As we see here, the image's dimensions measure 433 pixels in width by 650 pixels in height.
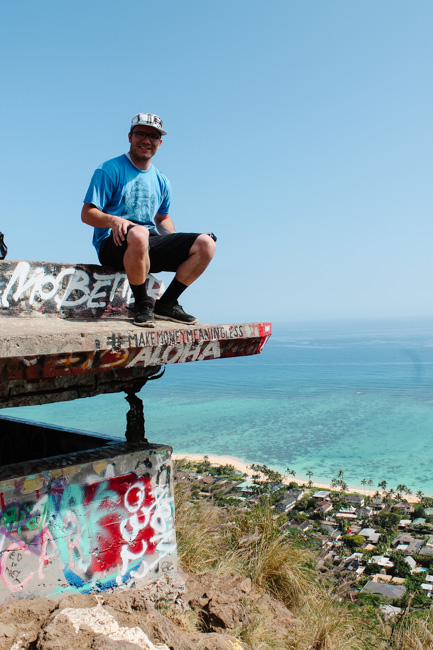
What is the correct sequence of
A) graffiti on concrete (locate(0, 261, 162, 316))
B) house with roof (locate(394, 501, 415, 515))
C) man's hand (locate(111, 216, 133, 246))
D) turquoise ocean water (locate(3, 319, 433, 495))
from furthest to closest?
turquoise ocean water (locate(3, 319, 433, 495))
house with roof (locate(394, 501, 415, 515))
man's hand (locate(111, 216, 133, 246))
graffiti on concrete (locate(0, 261, 162, 316))

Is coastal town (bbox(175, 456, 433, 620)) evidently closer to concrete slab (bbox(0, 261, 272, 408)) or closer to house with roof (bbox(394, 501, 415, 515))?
house with roof (bbox(394, 501, 415, 515))

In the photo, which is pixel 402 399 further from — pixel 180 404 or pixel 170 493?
pixel 170 493

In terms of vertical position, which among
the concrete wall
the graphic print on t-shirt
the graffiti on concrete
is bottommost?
the concrete wall

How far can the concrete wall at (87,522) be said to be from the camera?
13.4ft

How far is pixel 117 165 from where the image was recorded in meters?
4.81

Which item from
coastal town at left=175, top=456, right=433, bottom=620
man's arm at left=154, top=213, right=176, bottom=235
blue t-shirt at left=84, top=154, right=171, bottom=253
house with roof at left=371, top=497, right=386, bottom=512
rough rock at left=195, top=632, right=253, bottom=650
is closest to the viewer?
rough rock at left=195, top=632, right=253, bottom=650

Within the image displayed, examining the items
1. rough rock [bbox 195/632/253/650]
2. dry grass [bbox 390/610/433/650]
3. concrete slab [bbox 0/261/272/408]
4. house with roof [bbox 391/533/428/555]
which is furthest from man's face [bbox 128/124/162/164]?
house with roof [bbox 391/533/428/555]

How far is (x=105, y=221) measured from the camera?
4629 mm

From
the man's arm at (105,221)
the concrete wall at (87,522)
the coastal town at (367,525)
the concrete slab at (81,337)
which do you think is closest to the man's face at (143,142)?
the man's arm at (105,221)

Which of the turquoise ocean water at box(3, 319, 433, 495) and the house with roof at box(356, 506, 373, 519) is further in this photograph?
the turquoise ocean water at box(3, 319, 433, 495)

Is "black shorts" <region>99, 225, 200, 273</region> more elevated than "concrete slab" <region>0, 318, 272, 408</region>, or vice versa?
"black shorts" <region>99, 225, 200, 273</region>

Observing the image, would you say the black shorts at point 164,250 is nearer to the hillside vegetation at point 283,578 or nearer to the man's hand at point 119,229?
the man's hand at point 119,229

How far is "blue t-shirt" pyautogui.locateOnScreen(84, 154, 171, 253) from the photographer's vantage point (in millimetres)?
4703

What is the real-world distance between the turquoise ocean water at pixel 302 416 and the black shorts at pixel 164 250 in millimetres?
21808
